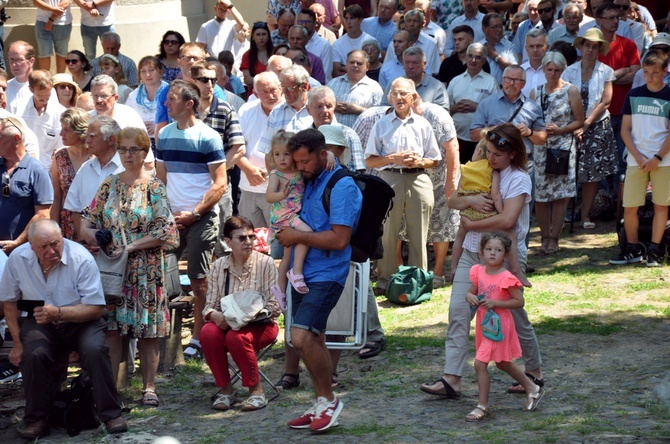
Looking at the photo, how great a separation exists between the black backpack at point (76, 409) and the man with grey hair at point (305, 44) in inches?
246

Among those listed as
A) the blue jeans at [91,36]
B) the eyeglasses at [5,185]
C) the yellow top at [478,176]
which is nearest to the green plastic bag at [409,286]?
the yellow top at [478,176]

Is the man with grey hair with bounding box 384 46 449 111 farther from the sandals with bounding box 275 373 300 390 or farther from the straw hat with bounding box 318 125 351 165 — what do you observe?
the sandals with bounding box 275 373 300 390

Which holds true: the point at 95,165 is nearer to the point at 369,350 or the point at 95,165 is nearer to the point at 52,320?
the point at 52,320

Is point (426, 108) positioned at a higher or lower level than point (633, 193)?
higher

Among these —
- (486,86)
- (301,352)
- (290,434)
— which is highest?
(486,86)

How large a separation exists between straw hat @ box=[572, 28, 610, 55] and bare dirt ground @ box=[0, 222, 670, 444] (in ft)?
11.6

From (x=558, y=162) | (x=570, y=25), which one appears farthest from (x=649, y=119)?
(x=570, y=25)

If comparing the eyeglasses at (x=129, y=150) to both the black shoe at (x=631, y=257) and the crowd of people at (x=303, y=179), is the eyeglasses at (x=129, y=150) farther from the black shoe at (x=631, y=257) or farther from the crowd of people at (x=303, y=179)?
the black shoe at (x=631, y=257)

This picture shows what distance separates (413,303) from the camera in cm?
1033

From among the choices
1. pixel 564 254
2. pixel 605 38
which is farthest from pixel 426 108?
pixel 605 38

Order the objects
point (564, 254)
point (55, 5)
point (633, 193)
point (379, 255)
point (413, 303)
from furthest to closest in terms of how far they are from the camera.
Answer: point (55, 5), point (564, 254), point (633, 193), point (413, 303), point (379, 255)

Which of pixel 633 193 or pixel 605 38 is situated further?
pixel 605 38

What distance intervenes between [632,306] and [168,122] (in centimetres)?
452

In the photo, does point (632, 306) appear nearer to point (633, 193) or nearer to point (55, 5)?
Answer: point (633, 193)
